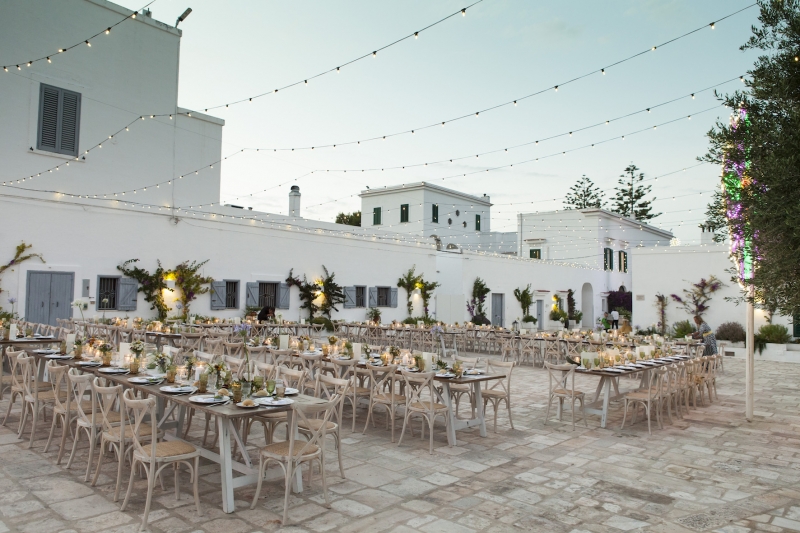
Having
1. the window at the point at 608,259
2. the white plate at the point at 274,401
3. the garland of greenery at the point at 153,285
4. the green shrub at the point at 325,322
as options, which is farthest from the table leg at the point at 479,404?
the window at the point at 608,259

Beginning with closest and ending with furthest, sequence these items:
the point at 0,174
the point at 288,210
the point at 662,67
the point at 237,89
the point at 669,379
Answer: the point at 669,379, the point at 662,67, the point at 237,89, the point at 0,174, the point at 288,210

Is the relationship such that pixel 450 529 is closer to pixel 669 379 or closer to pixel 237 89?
pixel 669 379

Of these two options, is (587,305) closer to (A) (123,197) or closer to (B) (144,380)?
(A) (123,197)

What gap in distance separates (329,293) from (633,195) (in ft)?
101

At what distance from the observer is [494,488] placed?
490 centimetres

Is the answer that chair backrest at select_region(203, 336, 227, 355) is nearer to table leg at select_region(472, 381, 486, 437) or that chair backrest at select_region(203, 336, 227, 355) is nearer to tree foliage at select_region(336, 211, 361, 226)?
table leg at select_region(472, 381, 486, 437)

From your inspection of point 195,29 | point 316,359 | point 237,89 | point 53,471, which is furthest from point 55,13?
point 53,471

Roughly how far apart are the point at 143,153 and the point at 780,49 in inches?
652

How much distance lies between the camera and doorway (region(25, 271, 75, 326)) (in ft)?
43.4

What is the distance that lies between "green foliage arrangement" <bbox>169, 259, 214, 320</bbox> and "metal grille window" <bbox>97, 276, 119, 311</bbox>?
147 cm

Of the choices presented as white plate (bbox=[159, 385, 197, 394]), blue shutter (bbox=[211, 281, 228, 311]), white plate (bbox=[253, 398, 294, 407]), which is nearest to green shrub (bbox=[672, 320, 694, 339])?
blue shutter (bbox=[211, 281, 228, 311])

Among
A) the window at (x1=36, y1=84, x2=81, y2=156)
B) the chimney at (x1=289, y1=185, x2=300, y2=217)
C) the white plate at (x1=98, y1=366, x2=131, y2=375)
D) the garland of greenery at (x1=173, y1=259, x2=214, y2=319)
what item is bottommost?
the white plate at (x1=98, y1=366, x2=131, y2=375)

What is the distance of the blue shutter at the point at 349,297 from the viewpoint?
20000 millimetres

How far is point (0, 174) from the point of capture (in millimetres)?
13875
